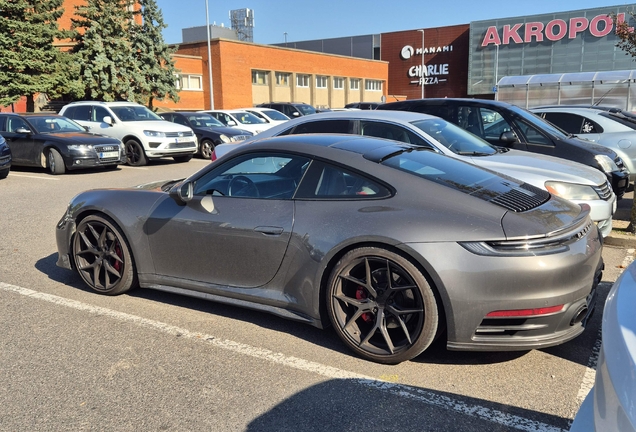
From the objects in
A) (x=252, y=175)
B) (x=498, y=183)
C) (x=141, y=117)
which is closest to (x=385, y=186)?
(x=498, y=183)

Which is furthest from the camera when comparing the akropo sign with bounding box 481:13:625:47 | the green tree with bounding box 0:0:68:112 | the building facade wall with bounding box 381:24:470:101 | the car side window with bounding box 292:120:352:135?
the building facade wall with bounding box 381:24:470:101

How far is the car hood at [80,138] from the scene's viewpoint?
13.5 metres

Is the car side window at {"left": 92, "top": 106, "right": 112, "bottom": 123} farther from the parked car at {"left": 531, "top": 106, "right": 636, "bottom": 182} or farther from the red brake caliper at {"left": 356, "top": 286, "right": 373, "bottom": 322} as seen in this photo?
the red brake caliper at {"left": 356, "top": 286, "right": 373, "bottom": 322}

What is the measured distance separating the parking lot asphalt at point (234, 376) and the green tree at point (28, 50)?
2315 centimetres

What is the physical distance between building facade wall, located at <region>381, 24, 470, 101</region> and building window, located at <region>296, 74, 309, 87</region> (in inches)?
539

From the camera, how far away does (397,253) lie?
11.3 ft

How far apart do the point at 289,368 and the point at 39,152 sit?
12367 millimetres

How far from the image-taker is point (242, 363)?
3652mm

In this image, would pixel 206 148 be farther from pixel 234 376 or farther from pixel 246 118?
pixel 234 376

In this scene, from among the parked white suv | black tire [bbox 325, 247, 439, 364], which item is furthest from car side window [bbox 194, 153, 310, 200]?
the parked white suv

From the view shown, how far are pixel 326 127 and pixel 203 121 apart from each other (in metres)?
12.5

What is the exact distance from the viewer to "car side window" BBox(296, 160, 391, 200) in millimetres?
3752

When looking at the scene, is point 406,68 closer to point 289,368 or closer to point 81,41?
point 81,41

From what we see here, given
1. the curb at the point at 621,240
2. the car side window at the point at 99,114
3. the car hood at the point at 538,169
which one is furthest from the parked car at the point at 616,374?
the car side window at the point at 99,114
